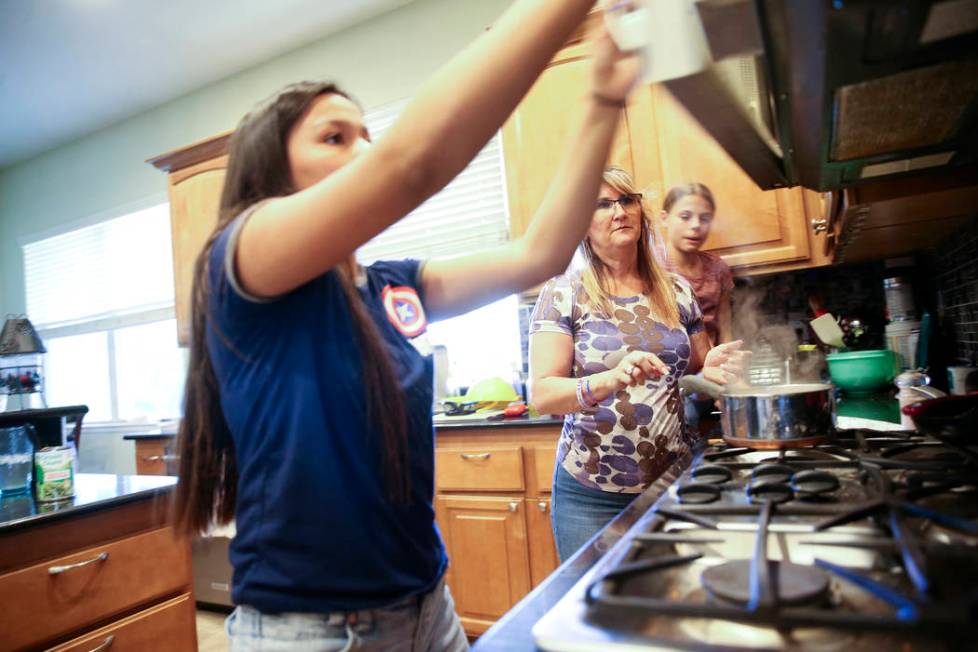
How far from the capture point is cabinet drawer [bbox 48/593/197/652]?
154cm

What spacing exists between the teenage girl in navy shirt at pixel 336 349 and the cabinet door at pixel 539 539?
4.71 feet

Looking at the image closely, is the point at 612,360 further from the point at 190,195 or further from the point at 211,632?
the point at 190,195

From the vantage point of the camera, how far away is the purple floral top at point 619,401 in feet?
4.54

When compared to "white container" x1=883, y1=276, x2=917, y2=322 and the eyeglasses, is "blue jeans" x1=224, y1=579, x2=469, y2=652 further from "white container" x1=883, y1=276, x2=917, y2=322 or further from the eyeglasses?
"white container" x1=883, y1=276, x2=917, y2=322

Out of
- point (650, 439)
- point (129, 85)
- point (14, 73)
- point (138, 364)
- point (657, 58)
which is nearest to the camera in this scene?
point (657, 58)

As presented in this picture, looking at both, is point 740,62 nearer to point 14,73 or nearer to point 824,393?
point 824,393

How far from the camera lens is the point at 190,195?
3.46 metres

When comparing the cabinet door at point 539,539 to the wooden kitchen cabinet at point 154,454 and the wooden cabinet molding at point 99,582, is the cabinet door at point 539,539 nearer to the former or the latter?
the wooden cabinet molding at point 99,582

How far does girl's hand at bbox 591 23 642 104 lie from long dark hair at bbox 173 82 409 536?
12.4 inches

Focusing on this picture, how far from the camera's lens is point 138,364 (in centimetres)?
434

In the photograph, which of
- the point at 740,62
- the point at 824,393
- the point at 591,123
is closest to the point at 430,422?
the point at 591,123

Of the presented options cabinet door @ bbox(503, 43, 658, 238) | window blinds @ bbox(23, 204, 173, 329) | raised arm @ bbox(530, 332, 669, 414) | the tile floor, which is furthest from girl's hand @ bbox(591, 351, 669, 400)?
window blinds @ bbox(23, 204, 173, 329)

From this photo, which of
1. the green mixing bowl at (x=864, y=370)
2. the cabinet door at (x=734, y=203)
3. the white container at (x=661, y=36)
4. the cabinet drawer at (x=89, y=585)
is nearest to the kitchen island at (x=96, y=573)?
the cabinet drawer at (x=89, y=585)

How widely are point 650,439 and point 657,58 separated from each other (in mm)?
912
